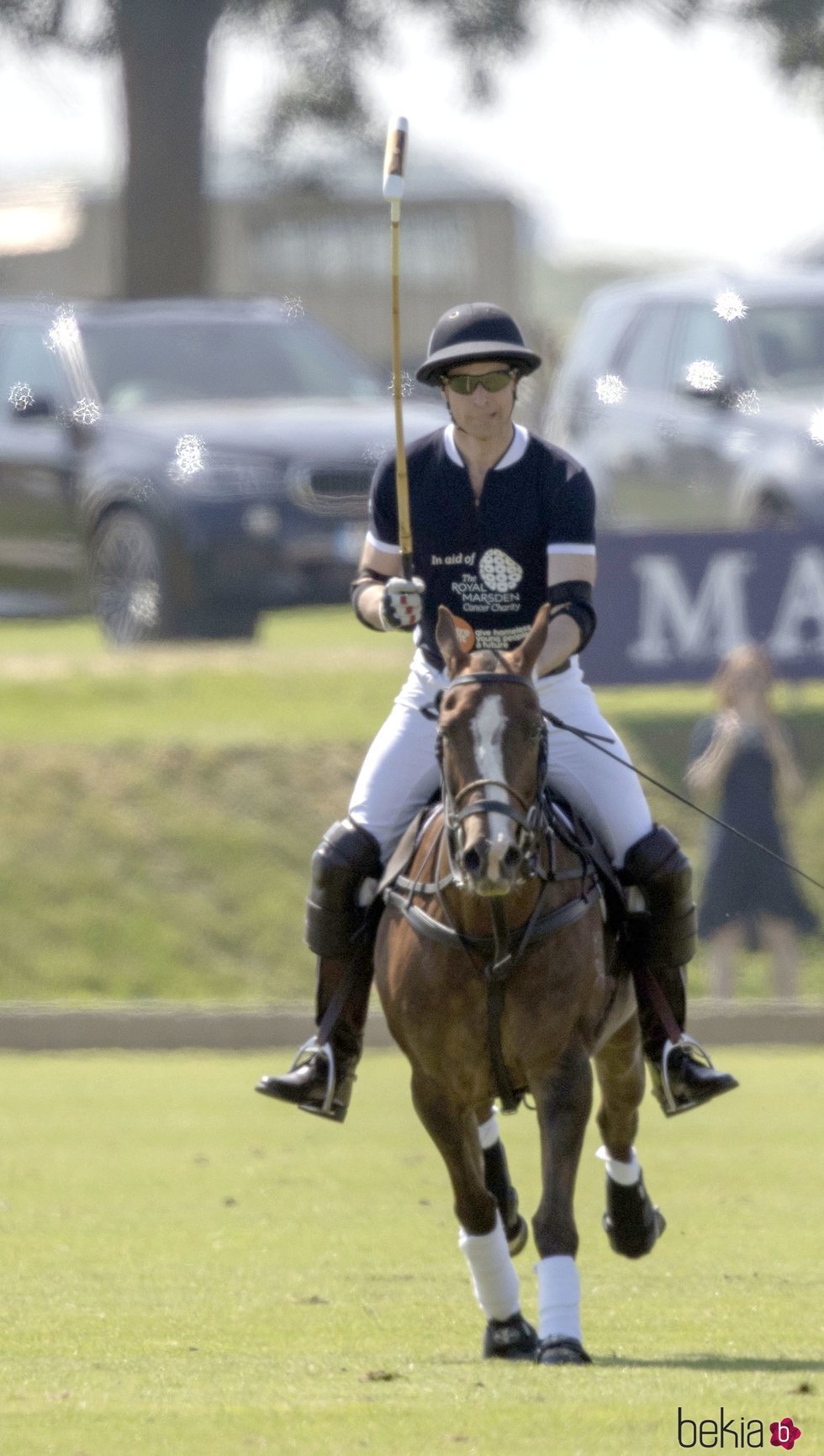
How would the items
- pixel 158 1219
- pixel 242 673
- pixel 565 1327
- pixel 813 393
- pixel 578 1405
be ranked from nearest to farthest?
1. pixel 578 1405
2. pixel 565 1327
3. pixel 158 1219
4. pixel 813 393
5. pixel 242 673

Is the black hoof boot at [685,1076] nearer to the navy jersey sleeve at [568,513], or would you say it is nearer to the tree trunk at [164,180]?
the navy jersey sleeve at [568,513]

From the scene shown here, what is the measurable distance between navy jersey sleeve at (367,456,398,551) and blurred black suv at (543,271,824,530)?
31.8ft

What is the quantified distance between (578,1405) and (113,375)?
13151 mm

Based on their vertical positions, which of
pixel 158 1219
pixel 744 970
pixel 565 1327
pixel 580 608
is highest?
pixel 580 608

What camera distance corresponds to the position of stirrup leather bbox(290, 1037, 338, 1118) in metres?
7.87

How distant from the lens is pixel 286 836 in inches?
653

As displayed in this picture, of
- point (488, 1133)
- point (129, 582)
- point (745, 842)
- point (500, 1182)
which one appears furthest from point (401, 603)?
point (129, 582)

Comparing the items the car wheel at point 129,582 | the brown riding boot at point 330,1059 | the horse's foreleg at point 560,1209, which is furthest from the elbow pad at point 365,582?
the car wheel at point 129,582

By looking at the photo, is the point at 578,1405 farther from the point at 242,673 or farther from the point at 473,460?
the point at 242,673

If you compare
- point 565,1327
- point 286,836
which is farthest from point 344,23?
point 565,1327

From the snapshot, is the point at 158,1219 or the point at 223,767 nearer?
the point at 158,1219

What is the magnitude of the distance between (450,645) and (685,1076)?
64.1 inches

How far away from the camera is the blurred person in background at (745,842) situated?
15.1m

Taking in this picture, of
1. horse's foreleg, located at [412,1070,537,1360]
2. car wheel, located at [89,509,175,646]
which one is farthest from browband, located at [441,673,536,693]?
car wheel, located at [89,509,175,646]
